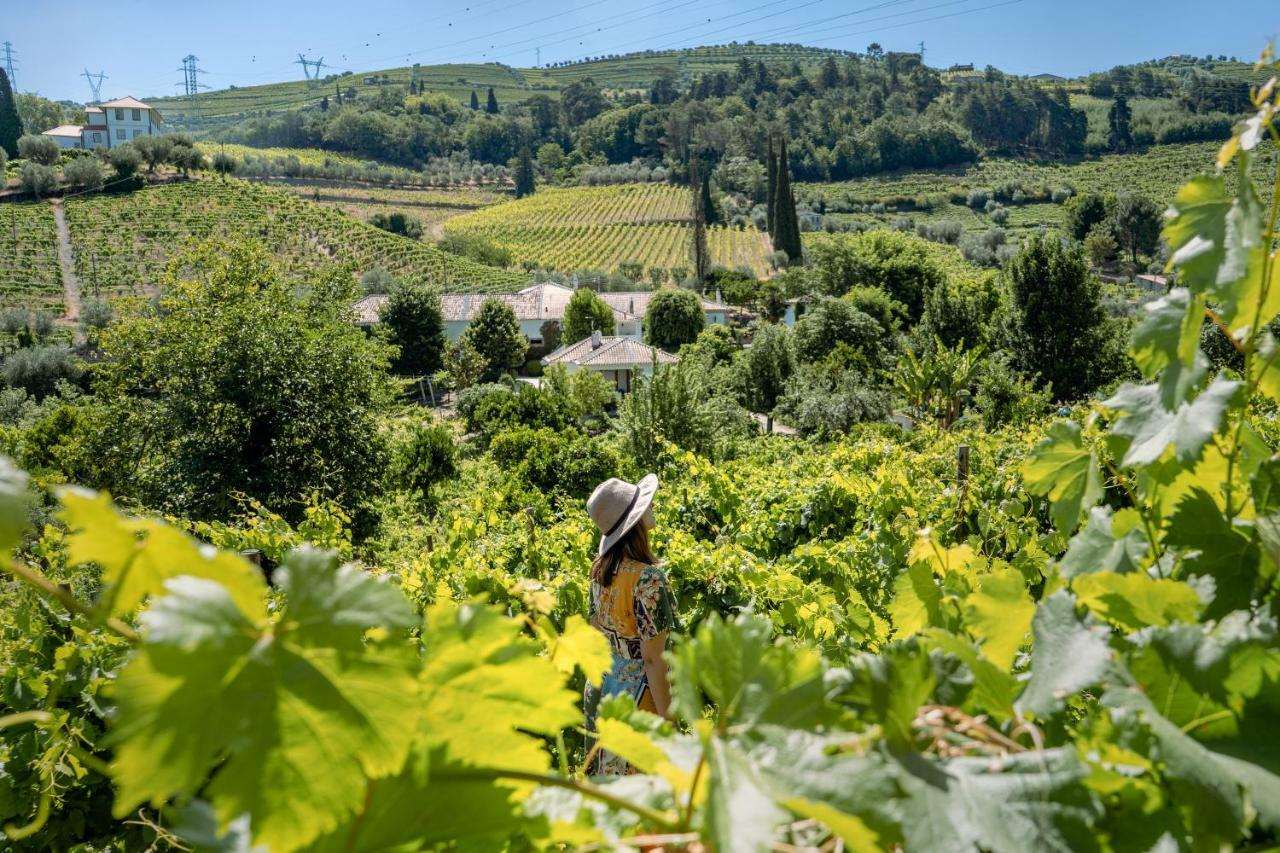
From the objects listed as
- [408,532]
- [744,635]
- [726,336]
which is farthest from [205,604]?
[726,336]

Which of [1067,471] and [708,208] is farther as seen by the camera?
[708,208]

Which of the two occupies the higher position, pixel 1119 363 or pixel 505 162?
pixel 505 162

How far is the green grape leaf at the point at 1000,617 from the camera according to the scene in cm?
70

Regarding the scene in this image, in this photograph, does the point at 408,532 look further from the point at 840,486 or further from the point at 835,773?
the point at 835,773

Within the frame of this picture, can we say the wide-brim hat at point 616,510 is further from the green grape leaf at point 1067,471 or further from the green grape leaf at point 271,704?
the green grape leaf at point 271,704

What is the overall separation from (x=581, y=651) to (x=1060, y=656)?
422 mm

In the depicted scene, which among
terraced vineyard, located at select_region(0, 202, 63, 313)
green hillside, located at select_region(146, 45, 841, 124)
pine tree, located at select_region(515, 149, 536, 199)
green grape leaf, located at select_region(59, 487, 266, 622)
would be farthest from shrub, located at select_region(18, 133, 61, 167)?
green hillside, located at select_region(146, 45, 841, 124)

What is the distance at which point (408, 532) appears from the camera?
816 cm

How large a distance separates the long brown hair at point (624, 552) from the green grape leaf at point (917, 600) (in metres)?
1.95

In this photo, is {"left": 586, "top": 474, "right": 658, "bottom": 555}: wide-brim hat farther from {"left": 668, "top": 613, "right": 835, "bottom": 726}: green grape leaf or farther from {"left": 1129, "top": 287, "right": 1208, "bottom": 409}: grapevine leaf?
{"left": 668, "top": 613, "right": 835, "bottom": 726}: green grape leaf

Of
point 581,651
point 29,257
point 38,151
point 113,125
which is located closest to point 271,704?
point 581,651

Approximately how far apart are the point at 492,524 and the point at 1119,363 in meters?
19.9

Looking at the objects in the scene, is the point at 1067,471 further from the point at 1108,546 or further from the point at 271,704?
the point at 271,704

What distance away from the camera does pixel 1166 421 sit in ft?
2.27
